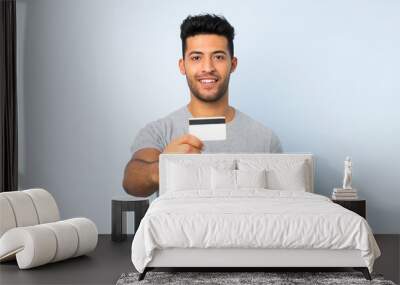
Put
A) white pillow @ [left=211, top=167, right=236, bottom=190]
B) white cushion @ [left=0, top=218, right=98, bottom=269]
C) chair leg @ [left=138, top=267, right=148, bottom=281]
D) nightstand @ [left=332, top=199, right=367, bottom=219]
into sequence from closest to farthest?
chair leg @ [left=138, top=267, right=148, bottom=281] → white cushion @ [left=0, top=218, right=98, bottom=269] → white pillow @ [left=211, top=167, right=236, bottom=190] → nightstand @ [left=332, top=199, right=367, bottom=219]

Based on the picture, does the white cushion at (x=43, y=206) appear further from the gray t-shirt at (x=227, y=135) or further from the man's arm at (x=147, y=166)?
the gray t-shirt at (x=227, y=135)

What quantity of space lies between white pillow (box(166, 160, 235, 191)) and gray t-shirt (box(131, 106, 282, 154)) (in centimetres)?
47

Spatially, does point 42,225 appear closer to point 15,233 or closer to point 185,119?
point 15,233

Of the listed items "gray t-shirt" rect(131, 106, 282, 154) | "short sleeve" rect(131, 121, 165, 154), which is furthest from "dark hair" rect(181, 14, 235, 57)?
"short sleeve" rect(131, 121, 165, 154)

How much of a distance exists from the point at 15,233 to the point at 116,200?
5.66 ft

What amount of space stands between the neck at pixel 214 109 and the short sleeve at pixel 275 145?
1.68ft

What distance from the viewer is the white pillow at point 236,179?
6438 mm

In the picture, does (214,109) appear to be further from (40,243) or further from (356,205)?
(40,243)

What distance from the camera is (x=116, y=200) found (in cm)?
702

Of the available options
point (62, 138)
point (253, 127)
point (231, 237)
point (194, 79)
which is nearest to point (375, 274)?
point (231, 237)

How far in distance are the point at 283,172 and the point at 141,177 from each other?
1631 millimetres

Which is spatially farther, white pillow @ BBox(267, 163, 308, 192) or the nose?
the nose

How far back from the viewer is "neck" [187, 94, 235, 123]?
7.27 meters

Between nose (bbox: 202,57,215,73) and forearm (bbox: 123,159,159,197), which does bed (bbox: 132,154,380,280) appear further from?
nose (bbox: 202,57,215,73)
